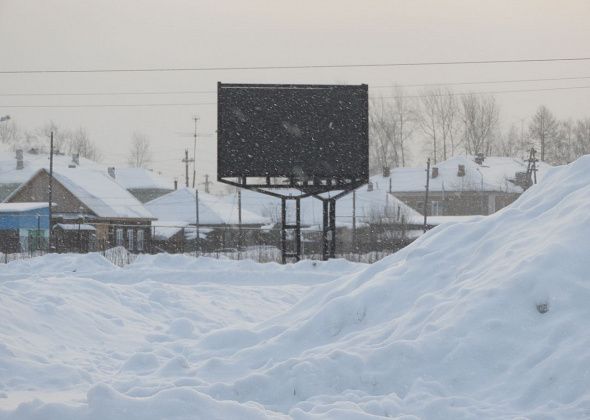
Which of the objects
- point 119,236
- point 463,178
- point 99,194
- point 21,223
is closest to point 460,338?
point 21,223

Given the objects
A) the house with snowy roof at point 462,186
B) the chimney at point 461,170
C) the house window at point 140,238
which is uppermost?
the chimney at point 461,170

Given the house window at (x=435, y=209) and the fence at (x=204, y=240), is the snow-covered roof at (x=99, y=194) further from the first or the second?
the house window at (x=435, y=209)

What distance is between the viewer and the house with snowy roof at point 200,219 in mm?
49375

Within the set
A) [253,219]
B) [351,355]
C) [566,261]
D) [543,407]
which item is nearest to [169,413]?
[351,355]

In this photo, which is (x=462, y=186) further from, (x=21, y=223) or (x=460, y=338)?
(x=460, y=338)

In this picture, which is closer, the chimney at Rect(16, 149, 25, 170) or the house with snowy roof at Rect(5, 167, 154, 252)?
the house with snowy roof at Rect(5, 167, 154, 252)

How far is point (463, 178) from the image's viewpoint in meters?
67.6

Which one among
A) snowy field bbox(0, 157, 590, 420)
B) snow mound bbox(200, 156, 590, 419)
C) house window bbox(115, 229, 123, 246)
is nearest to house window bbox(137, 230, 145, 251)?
house window bbox(115, 229, 123, 246)

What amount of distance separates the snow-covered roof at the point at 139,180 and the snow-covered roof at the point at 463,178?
1738 cm

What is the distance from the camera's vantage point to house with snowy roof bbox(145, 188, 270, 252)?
49375 millimetres

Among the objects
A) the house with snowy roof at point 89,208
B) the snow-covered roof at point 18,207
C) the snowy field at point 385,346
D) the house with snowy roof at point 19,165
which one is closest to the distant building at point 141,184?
the house with snowy roof at point 19,165

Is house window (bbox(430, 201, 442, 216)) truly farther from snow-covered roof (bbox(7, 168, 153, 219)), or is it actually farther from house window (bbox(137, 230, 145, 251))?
house window (bbox(137, 230, 145, 251))

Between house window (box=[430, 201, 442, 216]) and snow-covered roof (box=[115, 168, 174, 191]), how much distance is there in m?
21.3

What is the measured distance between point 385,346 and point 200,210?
49.9 metres
